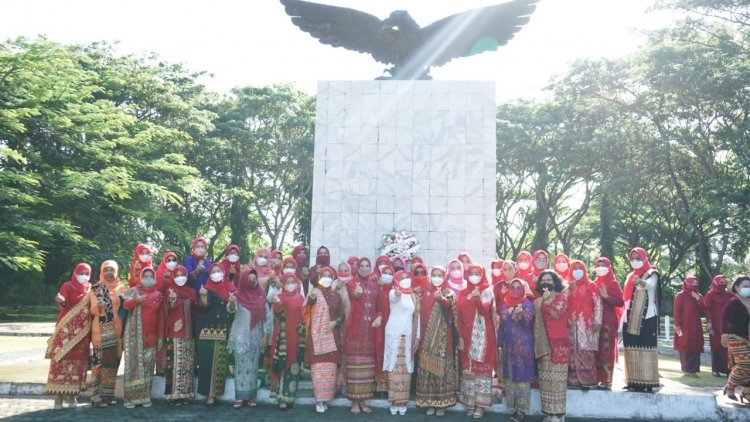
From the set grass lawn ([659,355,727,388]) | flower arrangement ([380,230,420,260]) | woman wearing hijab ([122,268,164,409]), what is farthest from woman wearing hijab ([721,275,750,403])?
woman wearing hijab ([122,268,164,409])

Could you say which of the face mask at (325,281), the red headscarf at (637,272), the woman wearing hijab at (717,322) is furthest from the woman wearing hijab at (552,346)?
the woman wearing hijab at (717,322)

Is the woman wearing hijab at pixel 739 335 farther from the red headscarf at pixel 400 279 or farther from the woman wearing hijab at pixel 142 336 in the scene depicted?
the woman wearing hijab at pixel 142 336

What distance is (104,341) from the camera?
231 inches

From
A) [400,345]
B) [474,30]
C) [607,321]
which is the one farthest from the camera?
[474,30]

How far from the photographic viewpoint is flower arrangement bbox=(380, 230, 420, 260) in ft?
28.0

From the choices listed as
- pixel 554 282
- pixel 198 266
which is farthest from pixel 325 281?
pixel 554 282

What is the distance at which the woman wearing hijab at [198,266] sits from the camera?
20.7 feet

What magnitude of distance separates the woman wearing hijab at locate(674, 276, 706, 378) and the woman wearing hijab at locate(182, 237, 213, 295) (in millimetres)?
6971

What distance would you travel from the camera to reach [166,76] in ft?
71.2

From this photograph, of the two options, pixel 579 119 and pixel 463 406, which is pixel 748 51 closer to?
pixel 579 119

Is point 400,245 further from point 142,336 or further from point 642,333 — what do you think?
point 142,336

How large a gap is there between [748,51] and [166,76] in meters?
19.4

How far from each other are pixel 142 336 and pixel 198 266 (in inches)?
37.5

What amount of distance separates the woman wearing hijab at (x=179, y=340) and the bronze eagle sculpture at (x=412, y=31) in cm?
514
